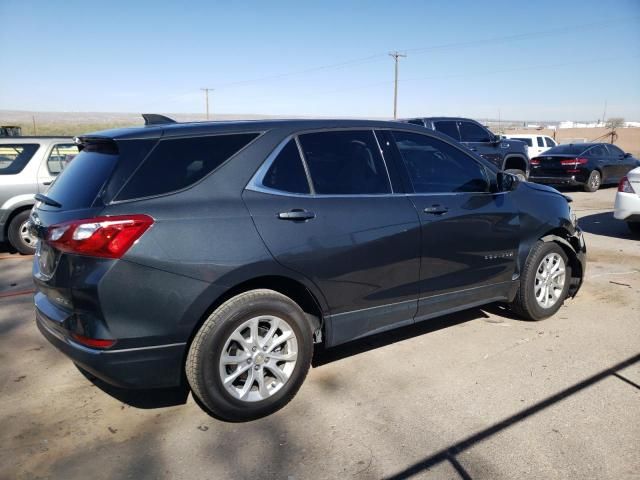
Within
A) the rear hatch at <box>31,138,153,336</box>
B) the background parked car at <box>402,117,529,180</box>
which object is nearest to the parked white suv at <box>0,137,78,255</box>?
the rear hatch at <box>31,138,153,336</box>

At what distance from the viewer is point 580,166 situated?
15078 millimetres

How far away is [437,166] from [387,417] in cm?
205

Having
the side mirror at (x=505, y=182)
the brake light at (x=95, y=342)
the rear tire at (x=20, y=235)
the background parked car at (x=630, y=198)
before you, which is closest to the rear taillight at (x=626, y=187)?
the background parked car at (x=630, y=198)

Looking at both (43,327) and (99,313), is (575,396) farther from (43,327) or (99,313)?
(43,327)

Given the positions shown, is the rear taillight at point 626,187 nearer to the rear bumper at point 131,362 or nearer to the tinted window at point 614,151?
the rear bumper at point 131,362

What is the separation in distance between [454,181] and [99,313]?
110 inches

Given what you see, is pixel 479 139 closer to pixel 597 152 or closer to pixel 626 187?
pixel 597 152

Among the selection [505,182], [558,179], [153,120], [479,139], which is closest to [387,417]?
[505,182]

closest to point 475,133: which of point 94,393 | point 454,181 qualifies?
point 454,181

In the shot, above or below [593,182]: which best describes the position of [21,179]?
above

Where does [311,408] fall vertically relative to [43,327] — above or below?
below

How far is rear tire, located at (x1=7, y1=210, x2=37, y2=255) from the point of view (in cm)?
771

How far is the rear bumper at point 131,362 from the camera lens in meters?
2.79

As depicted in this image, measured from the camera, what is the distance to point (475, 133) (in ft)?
44.2
